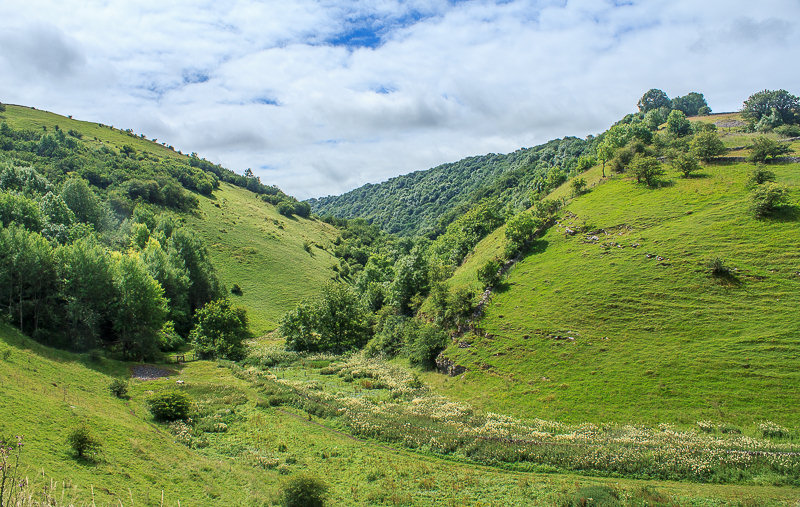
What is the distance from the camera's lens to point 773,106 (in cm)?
11306

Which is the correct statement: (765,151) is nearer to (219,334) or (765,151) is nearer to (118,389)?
(219,334)

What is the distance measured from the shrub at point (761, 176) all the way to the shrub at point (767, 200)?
273 inches

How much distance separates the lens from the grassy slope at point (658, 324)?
33781mm

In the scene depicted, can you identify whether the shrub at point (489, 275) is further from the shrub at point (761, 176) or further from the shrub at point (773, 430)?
the shrub at point (761, 176)

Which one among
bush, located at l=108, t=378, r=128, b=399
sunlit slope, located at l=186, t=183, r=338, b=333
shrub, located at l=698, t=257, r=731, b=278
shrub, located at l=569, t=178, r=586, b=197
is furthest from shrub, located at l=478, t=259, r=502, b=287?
sunlit slope, located at l=186, t=183, r=338, b=333

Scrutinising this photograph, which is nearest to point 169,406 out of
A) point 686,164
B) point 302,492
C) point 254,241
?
point 302,492

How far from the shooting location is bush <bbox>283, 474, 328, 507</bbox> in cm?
1936

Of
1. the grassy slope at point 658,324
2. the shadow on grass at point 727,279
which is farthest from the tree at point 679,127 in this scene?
the shadow on grass at point 727,279

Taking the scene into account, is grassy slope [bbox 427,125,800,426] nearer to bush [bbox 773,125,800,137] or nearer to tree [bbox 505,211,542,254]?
tree [bbox 505,211,542,254]

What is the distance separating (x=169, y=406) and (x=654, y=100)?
228 m

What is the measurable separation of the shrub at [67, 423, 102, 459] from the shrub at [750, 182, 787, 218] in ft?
241

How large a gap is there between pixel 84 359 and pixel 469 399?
1723 inches

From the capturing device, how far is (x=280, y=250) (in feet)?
411

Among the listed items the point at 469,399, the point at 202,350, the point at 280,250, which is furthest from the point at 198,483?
the point at 280,250
